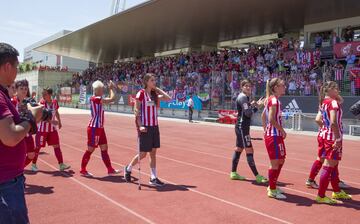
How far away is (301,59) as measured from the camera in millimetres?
22062

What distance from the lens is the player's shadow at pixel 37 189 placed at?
6.49 metres

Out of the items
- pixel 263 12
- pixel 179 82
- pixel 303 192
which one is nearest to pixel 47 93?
pixel 303 192

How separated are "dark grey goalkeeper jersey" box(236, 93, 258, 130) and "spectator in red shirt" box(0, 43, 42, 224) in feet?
16.2

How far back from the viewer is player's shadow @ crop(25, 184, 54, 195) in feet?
21.3

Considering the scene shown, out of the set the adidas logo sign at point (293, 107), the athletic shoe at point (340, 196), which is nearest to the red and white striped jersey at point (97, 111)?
the athletic shoe at point (340, 196)

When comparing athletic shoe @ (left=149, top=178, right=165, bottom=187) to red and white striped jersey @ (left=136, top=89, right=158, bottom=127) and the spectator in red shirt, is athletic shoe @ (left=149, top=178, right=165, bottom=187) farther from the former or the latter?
the spectator in red shirt

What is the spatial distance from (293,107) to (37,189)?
15646 mm

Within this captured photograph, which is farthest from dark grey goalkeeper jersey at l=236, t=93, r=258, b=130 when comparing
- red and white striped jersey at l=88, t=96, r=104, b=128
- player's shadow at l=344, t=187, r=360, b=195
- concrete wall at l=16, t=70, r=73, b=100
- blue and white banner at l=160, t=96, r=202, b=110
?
concrete wall at l=16, t=70, r=73, b=100

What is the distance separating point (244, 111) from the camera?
724 centimetres

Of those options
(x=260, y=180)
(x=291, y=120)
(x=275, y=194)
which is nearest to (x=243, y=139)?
(x=260, y=180)

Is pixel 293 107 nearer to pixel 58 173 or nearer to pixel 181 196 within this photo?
pixel 58 173

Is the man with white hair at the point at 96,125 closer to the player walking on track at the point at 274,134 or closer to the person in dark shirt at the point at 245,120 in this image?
the person in dark shirt at the point at 245,120

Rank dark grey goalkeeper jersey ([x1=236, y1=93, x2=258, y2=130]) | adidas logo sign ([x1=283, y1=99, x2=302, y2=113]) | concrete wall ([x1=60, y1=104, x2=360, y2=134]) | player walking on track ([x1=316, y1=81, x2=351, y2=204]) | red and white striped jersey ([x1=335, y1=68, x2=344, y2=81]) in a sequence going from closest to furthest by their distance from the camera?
player walking on track ([x1=316, y1=81, x2=351, y2=204])
dark grey goalkeeper jersey ([x1=236, y1=93, x2=258, y2=130])
concrete wall ([x1=60, y1=104, x2=360, y2=134])
red and white striped jersey ([x1=335, y1=68, x2=344, y2=81])
adidas logo sign ([x1=283, y1=99, x2=302, y2=113])

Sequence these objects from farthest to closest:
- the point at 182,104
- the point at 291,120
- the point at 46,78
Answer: the point at 46,78 → the point at 182,104 → the point at 291,120
